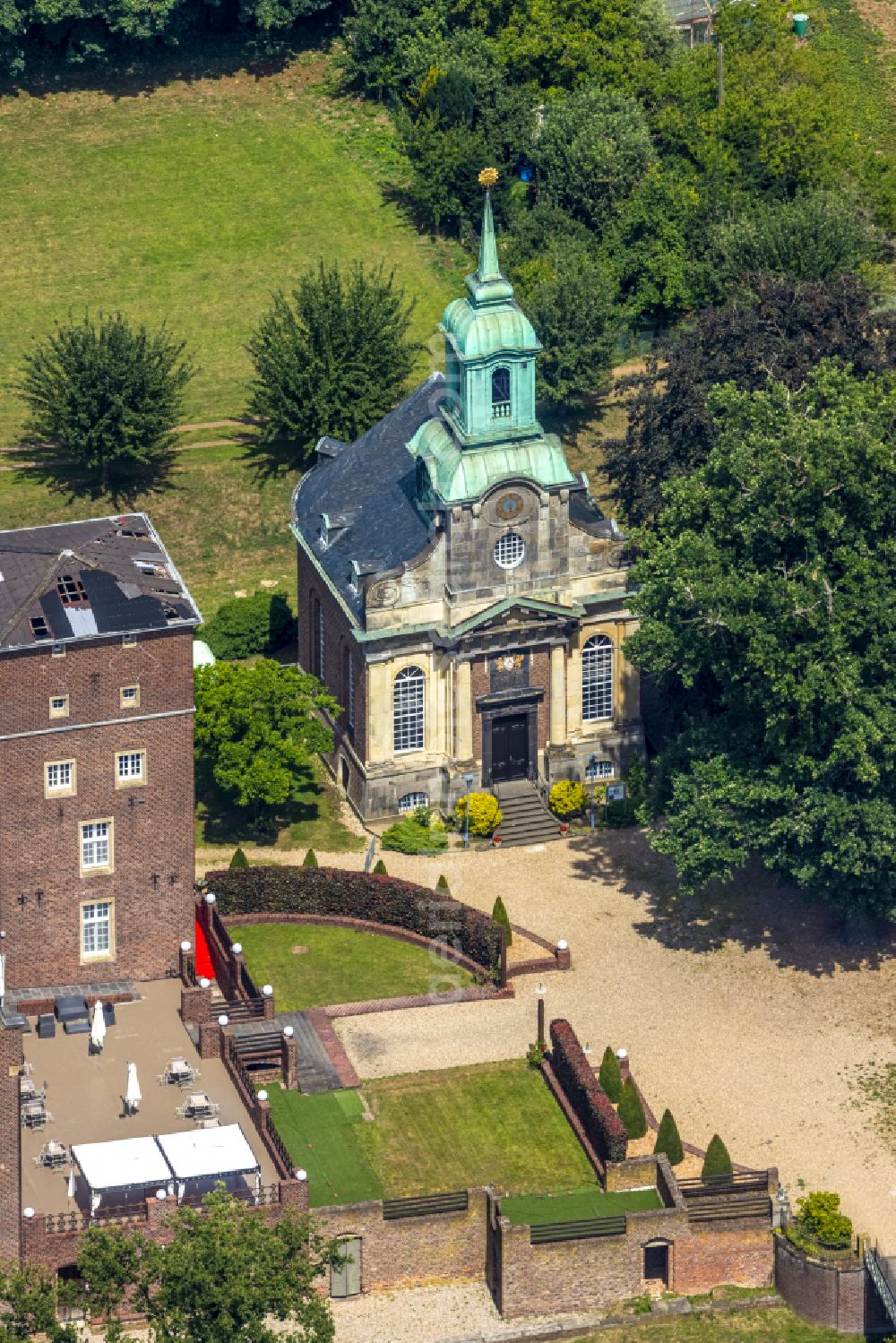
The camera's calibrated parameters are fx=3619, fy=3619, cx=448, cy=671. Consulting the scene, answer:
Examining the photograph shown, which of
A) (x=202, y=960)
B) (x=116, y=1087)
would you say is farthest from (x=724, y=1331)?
(x=202, y=960)

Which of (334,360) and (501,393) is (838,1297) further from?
(334,360)

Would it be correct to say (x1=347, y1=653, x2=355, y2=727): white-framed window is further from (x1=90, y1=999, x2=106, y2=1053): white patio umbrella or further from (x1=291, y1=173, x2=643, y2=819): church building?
(x1=90, y1=999, x2=106, y2=1053): white patio umbrella

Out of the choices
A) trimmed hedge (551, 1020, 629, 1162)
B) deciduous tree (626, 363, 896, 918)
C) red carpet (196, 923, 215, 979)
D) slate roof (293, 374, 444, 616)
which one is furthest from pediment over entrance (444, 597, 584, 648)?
trimmed hedge (551, 1020, 629, 1162)

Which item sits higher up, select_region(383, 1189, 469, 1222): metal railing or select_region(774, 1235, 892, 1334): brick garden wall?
select_region(383, 1189, 469, 1222): metal railing

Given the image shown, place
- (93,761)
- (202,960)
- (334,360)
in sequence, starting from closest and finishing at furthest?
(93,761) < (202,960) < (334,360)

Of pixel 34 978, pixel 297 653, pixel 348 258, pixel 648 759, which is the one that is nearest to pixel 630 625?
pixel 648 759

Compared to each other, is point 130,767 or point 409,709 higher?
point 409,709
